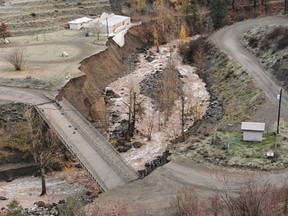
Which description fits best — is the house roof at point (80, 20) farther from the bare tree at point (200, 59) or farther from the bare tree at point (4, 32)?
the bare tree at point (200, 59)

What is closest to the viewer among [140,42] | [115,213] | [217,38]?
[115,213]

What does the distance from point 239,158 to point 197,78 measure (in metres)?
26.3

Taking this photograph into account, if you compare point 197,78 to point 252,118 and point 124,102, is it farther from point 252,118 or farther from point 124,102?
point 252,118

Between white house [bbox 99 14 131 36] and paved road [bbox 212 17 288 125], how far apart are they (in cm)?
1423

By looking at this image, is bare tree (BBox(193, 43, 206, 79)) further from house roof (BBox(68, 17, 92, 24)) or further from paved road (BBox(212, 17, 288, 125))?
house roof (BBox(68, 17, 92, 24))

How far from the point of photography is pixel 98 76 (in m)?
58.7

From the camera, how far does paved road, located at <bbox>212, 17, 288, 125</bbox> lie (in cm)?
4871

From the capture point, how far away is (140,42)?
2918 inches

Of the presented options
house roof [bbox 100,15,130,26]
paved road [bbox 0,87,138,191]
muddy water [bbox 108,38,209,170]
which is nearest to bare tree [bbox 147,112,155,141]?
muddy water [bbox 108,38,209,170]

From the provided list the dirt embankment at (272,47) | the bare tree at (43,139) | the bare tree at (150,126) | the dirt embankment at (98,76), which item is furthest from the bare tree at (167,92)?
the bare tree at (43,139)

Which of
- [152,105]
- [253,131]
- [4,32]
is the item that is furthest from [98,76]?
[253,131]

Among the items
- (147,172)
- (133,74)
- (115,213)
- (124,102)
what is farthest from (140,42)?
(115,213)

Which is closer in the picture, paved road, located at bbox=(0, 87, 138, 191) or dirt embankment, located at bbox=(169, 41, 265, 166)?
paved road, located at bbox=(0, 87, 138, 191)

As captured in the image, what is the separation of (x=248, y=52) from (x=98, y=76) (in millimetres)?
18906
